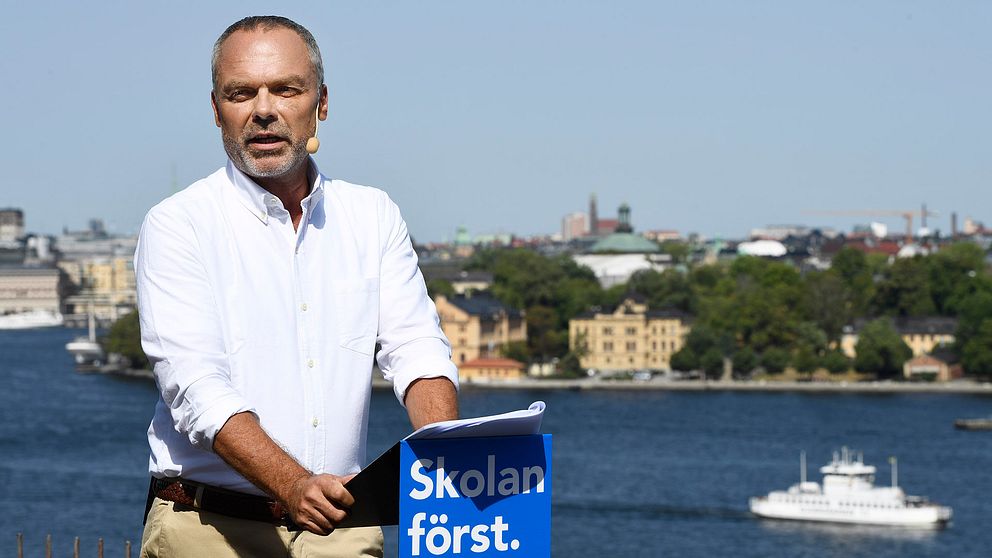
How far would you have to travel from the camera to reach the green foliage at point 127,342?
128ft

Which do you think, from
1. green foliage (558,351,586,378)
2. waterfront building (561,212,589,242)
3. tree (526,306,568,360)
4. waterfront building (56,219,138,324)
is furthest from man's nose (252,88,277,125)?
waterfront building (561,212,589,242)

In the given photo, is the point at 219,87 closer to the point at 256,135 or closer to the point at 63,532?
the point at 256,135

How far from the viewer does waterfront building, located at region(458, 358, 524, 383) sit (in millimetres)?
37456

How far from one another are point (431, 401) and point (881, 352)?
1418 inches

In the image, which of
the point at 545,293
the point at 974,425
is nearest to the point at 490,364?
the point at 545,293

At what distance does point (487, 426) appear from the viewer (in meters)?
1.12

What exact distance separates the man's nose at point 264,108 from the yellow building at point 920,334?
1488 inches

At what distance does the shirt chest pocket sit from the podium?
147 millimetres

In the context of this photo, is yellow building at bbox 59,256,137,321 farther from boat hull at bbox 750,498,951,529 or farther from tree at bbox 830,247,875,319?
boat hull at bbox 750,498,951,529

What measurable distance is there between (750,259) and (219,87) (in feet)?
155

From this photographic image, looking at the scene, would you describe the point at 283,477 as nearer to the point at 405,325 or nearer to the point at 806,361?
the point at 405,325

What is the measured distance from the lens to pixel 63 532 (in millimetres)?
→ 16328

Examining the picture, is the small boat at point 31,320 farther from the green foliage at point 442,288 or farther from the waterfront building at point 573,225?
the waterfront building at point 573,225

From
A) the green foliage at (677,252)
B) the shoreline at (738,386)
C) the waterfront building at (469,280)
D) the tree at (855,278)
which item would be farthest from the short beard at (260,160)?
the green foliage at (677,252)
